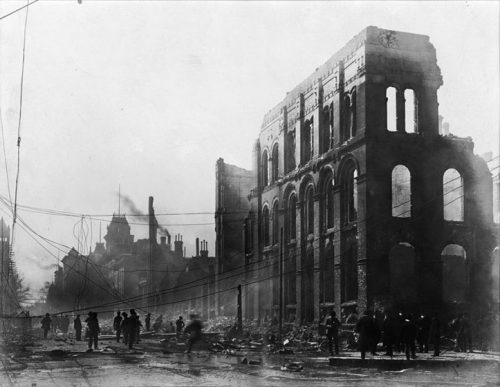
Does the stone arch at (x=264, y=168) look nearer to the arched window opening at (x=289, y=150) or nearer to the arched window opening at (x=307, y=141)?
the arched window opening at (x=289, y=150)

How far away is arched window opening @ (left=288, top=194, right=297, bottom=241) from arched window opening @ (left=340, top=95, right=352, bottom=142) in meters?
6.78

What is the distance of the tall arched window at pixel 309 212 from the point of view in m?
36.2

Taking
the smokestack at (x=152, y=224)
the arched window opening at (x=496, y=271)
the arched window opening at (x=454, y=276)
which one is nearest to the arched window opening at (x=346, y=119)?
the arched window opening at (x=496, y=271)

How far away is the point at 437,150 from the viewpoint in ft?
102

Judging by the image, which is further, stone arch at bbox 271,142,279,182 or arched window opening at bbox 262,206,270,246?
arched window opening at bbox 262,206,270,246

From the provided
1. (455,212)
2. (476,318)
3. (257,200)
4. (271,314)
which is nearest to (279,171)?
(257,200)

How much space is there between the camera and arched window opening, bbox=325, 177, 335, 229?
34.0 m

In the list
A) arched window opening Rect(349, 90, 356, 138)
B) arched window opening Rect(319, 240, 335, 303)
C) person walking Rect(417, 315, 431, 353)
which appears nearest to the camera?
person walking Rect(417, 315, 431, 353)

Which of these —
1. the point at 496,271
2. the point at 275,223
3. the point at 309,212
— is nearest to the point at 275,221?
the point at 275,223

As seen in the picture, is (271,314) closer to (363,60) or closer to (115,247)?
(363,60)

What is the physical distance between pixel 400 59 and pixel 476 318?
37.3 feet

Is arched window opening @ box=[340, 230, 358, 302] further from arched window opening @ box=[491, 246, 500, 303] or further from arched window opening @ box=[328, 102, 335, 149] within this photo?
arched window opening @ box=[491, 246, 500, 303]

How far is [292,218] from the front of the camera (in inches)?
1539

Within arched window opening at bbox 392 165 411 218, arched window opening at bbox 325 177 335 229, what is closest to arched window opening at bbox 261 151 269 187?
arched window opening at bbox 392 165 411 218
